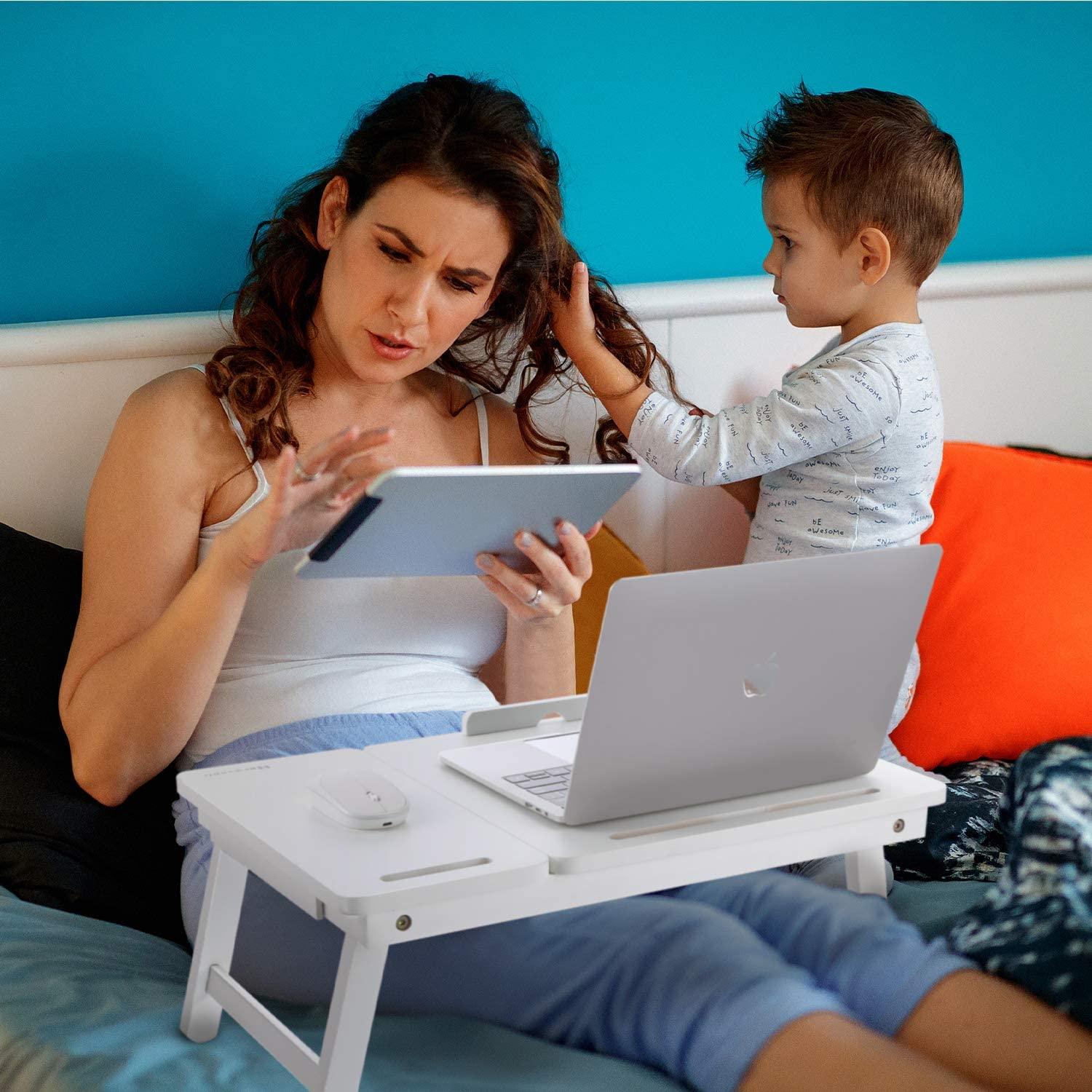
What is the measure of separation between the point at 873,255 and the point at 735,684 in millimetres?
798

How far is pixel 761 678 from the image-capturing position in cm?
101

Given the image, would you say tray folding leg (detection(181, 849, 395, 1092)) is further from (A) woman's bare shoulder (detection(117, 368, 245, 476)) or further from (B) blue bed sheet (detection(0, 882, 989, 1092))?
(A) woman's bare shoulder (detection(117, 368, 245, 476))

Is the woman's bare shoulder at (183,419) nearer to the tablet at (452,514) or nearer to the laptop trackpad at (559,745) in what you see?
the tablet at (452,514)

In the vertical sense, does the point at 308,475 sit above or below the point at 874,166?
below

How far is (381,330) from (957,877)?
0.82 metres

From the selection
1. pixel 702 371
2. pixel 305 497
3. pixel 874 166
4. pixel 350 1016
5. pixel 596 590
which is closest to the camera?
pixel 350 1016

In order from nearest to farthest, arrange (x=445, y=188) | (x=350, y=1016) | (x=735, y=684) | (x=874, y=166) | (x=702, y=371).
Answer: (x=350, y=1016)
(x=735, y=684)
(x=445, y=188)
(x=874, y=166)
(x=702, y=371)

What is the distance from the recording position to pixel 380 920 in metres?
0.86

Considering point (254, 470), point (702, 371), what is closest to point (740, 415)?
point (702, 371)

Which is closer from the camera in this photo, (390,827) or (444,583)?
(390,827)

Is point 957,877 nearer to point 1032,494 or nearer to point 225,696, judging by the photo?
point 1032,494

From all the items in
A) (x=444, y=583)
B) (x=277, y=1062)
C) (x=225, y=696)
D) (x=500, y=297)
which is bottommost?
(x=277, y=1062)

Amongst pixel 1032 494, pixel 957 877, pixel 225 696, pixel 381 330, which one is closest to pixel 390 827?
pixel 225 696

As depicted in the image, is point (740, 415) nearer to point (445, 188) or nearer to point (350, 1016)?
point (445, 188)
